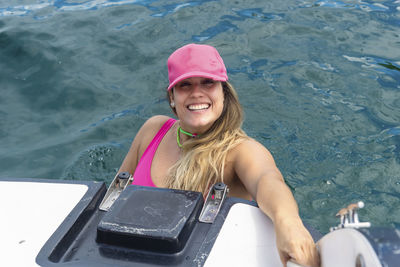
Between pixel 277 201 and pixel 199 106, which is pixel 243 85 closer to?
pixel 199 106

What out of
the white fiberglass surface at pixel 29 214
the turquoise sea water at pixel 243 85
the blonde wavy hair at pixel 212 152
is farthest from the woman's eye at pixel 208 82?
the turquoise sea water at pixel 243 85

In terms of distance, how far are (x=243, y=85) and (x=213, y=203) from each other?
8.42ft

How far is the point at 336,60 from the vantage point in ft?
14.4

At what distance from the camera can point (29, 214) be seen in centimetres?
184

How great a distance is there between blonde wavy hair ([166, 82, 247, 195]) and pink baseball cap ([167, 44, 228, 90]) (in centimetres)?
19

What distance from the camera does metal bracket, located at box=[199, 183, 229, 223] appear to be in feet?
5.74

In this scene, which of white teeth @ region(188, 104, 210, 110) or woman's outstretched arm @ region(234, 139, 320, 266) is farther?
white teeth @ region(188, 104, 210, 110)

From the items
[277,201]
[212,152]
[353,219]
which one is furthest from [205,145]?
[353,219]

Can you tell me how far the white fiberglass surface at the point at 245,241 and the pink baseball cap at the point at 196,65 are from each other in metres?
0.60

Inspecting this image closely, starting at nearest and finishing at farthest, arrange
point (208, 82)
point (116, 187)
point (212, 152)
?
1. point (116, 187)
2. point (208, 82)
3. point (212, 152)

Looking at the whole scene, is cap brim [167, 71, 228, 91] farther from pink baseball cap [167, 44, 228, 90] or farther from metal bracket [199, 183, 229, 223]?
metal bracket [199, 183, 229, 223]

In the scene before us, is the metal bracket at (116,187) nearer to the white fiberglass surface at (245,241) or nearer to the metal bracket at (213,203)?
the metal bracket at (213,203)

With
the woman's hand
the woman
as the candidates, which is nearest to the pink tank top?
the woman

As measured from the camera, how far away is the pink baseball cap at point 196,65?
6.66 ft
